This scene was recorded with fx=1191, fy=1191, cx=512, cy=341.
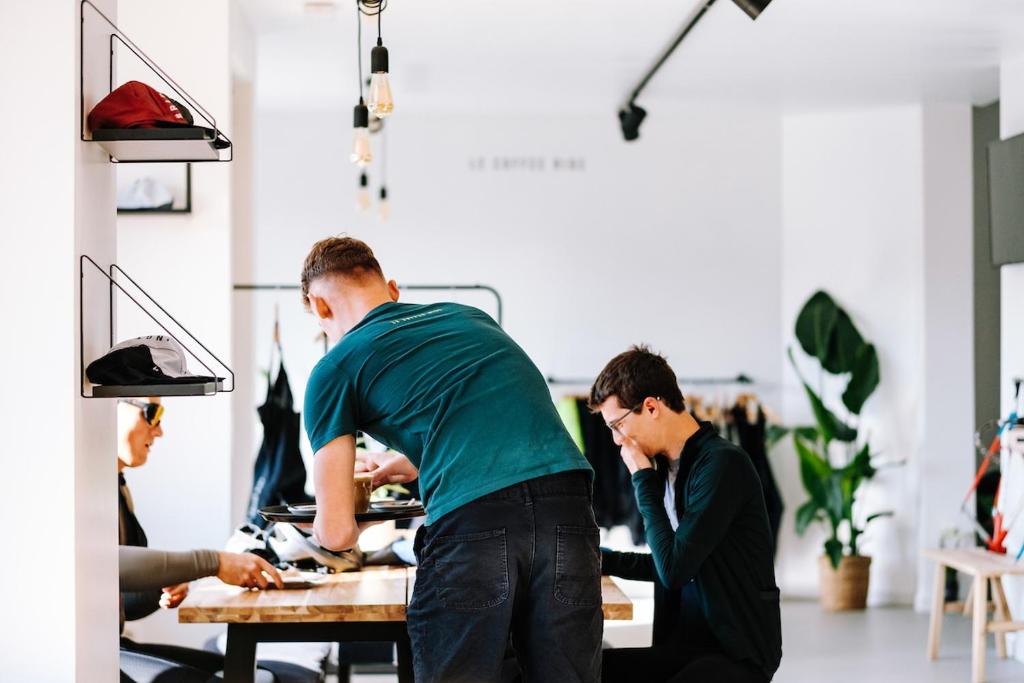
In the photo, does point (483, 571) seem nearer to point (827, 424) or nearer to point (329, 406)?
point (329, 406)

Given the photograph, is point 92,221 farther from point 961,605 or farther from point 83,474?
point 961,605

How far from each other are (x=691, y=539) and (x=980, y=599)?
3.12m

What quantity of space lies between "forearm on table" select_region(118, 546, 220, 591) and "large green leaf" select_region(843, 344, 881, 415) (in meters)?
4.62

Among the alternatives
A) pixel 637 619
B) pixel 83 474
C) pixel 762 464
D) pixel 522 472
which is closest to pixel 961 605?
pixel 762 464

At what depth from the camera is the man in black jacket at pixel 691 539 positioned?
8.35 feet

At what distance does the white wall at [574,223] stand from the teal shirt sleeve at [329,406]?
4.68 meters

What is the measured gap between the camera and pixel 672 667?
2.60 m

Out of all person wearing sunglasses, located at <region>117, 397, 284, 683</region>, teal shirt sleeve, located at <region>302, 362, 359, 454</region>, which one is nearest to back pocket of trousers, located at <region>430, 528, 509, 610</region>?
teal shirt sleeve, located at <region>302, 362, 359, 454</region>

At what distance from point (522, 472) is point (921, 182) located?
5.23 metres

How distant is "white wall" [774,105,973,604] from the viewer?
21.8ft

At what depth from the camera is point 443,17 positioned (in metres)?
4.98

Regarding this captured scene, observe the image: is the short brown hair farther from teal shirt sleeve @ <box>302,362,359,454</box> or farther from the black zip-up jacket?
the black zip-up jacket

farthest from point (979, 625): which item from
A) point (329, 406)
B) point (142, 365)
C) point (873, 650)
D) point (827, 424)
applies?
point (142, 365)

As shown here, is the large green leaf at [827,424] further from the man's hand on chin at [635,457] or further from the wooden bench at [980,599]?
the man's hand on chin at [635,457]
